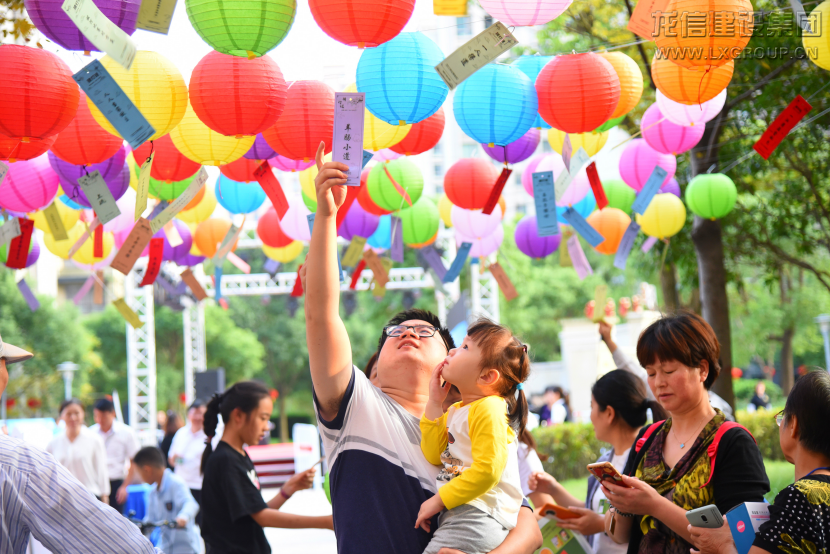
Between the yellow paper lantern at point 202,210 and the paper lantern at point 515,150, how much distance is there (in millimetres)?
2626

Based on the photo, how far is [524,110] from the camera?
445 cm

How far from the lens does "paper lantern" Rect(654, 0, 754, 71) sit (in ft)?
11.6

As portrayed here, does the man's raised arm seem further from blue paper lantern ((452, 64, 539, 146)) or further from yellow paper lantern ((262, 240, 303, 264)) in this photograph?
yellow paper lantern ((262, 240, 303, 264))

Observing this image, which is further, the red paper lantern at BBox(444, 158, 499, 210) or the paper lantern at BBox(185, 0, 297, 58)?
the red paper lantern at BBox(444, 158, 499, 210)

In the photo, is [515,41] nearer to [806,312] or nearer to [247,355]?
[806,312]

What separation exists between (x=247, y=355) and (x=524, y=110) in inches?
1081

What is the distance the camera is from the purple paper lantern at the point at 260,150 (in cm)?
464

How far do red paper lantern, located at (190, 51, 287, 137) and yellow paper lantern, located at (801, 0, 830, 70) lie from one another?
2.72 m

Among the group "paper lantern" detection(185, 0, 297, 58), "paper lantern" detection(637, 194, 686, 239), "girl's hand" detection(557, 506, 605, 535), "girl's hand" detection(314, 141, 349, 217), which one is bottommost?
"girl's hand" detection(557, 506, 605, 535)

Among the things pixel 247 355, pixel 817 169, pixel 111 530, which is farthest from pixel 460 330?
pixel 247 355

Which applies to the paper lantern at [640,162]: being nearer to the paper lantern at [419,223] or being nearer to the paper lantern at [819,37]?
the paper lantern at [419,223]

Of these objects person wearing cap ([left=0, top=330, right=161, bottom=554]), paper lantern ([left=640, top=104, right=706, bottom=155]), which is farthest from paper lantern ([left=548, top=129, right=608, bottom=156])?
person wearing cap ([left=0, top=330, right=161, bottom=554])

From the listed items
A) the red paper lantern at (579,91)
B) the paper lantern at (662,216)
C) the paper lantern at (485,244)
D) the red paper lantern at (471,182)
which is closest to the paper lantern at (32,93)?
the red paper lantern at (579,91)

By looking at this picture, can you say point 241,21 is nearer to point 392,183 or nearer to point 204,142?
point 204,142
